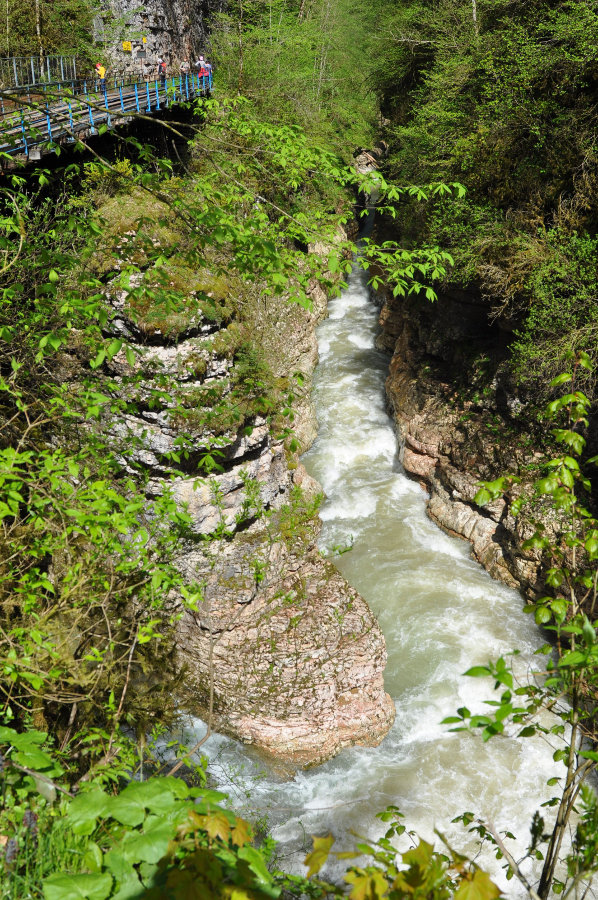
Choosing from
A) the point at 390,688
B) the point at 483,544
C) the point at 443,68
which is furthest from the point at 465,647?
the point at 443,68

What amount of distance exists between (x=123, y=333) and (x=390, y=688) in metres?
7.04

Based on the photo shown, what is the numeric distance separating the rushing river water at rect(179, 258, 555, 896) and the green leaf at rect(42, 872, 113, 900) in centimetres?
383

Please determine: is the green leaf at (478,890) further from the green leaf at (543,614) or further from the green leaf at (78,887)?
the green leaf at (543,614)

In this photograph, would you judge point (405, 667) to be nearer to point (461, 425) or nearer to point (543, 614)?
point (461, 425)

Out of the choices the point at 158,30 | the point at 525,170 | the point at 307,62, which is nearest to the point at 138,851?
the point at 525,170

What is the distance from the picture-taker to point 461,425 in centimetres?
1210

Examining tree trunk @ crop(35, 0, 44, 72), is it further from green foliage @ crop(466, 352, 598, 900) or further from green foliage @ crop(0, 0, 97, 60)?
green foliage @ crop(466, 352, 598, 900)

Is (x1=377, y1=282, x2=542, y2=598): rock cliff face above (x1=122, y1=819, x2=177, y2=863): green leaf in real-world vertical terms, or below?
below

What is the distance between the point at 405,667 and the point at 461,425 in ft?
18.2

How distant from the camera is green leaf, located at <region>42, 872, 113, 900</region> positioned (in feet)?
4.91

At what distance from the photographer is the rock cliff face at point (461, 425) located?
416 inches

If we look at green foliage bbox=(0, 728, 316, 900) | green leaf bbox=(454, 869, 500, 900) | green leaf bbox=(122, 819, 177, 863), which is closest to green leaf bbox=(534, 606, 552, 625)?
green leaf bbox=(454, 869, 500, 900)

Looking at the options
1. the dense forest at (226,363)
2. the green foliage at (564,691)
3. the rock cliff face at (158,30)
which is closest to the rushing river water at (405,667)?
the dense forest at (226,363)

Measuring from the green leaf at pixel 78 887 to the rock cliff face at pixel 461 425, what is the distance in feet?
31.0
